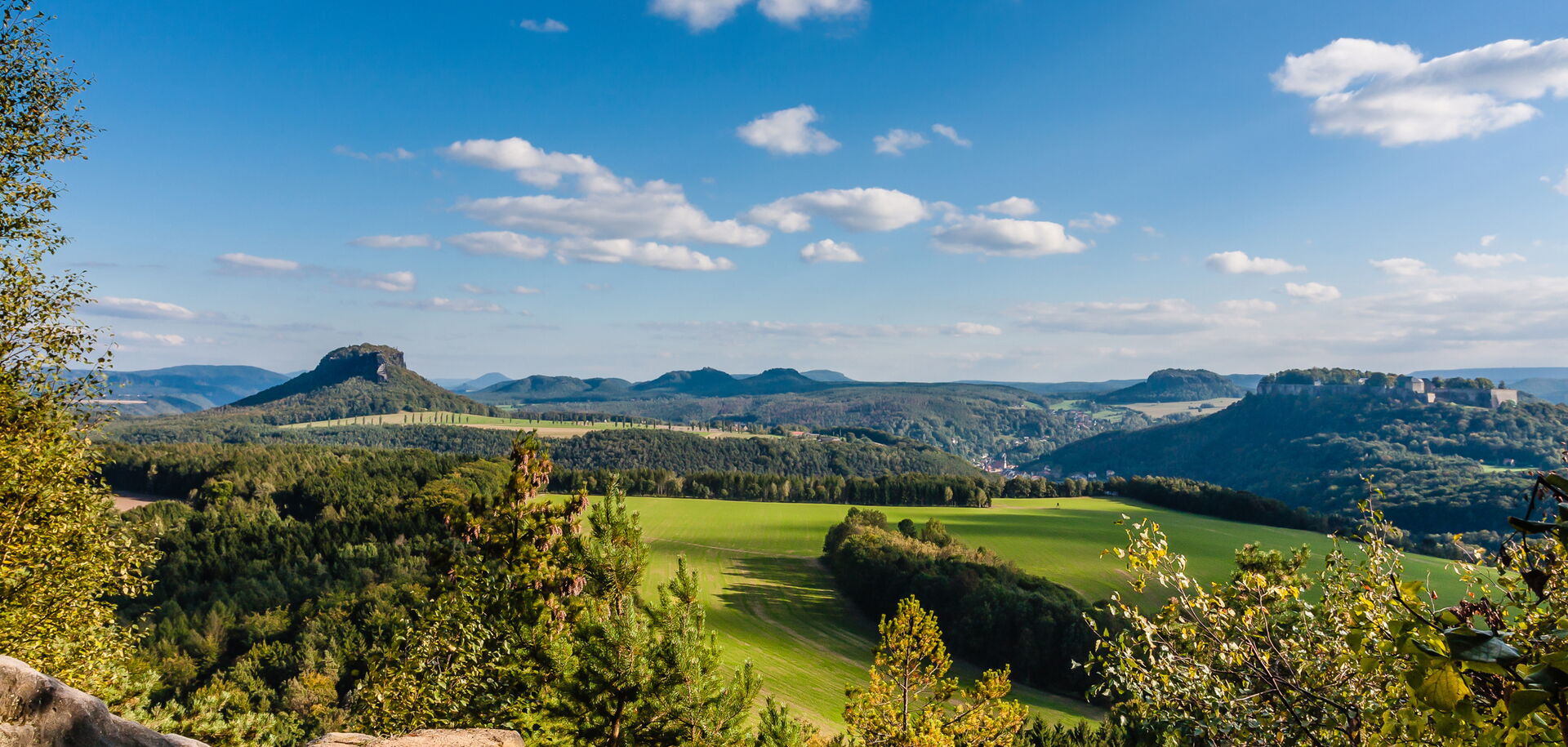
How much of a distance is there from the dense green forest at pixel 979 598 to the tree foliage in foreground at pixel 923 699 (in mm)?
29676

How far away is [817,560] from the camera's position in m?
84.9

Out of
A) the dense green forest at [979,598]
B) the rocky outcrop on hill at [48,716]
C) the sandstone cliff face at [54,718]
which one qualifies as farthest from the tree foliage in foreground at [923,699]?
the dense green forest at [979,598]

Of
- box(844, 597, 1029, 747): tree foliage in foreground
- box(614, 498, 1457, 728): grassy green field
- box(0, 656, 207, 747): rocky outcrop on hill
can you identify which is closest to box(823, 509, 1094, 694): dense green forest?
box(614, 498, 1457, 728): grassy green field

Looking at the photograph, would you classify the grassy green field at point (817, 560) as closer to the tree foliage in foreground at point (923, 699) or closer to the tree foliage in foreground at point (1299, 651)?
the tree foliage in foreground at point (923, 699)

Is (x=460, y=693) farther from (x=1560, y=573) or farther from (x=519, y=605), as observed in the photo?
(x=1560, y=573)

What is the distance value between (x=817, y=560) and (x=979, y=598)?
31.5 m

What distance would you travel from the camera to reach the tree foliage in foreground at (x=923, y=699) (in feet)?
51.2

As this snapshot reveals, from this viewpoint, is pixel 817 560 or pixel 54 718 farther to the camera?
pixel 817 560

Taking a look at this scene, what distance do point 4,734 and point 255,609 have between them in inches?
3248

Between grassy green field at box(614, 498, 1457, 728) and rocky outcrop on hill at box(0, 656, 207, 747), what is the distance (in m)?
24.7

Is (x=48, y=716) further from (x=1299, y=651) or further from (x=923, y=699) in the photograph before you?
(x=923, y=699)

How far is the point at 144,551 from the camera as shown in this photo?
52.2 ft

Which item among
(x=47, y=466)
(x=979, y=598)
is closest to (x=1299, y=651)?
(x=47, y=466)

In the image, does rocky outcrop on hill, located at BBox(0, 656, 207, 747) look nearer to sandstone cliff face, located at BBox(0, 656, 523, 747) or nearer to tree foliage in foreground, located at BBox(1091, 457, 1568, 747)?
sandstone cliff face, located at BBox(0, 656, 523, 747)
